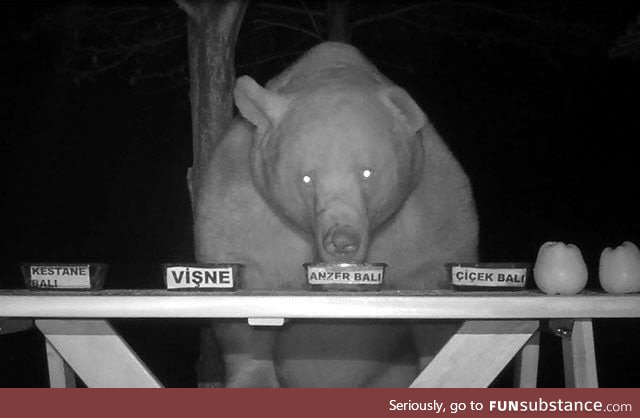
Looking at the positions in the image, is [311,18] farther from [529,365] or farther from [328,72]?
[529,365]

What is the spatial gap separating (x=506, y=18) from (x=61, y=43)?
228 cm

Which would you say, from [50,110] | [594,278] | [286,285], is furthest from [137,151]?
[594,278]

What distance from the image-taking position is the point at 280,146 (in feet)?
6.26

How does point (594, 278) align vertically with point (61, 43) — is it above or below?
below

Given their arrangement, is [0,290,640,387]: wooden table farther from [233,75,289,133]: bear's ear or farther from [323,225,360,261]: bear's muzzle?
[233,75,289,133]: bear's ear

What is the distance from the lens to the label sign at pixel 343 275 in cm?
142

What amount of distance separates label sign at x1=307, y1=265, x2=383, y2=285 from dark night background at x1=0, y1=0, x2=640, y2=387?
2077 mm

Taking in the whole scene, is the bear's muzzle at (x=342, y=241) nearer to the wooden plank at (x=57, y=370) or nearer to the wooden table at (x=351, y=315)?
the wooden table at (x=351, y=315)

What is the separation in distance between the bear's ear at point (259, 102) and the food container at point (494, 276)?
2.35 ft

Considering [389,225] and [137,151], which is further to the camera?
[137,151]

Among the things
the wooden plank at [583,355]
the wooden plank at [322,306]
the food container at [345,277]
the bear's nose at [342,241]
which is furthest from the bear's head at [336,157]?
the wooden plank at [583,355]

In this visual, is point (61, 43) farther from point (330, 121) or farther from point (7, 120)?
point (330, 121)

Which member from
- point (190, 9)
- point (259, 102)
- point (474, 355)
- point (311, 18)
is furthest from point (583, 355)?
point (311, 18)

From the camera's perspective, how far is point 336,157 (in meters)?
1.77
